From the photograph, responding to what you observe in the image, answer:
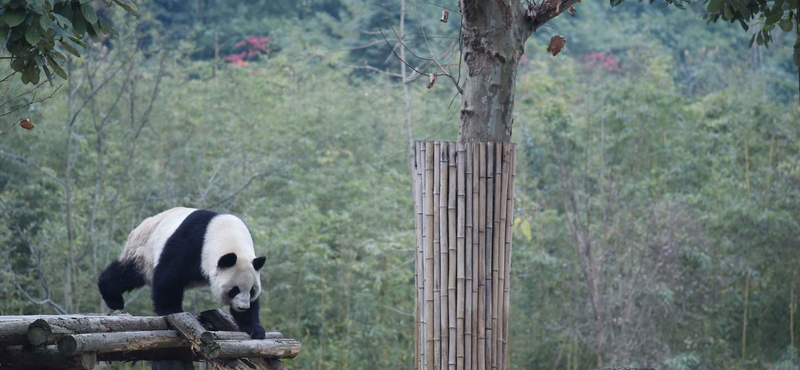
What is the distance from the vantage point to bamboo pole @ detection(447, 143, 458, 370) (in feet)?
13.4

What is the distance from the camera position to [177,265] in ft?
18.0

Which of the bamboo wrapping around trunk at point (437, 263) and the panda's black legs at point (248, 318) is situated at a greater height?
the bamboo wrapping around trunk at point (437, 263)

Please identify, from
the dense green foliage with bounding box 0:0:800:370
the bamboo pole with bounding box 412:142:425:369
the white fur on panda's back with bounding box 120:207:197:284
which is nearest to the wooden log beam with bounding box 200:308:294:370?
the white fur on panda's back with bounding box 120:207:197:284

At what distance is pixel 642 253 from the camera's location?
10.5 m

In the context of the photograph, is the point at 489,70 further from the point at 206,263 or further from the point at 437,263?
the point at 206,263

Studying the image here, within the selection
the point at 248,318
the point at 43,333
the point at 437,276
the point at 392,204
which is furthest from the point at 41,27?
the point at 392,204

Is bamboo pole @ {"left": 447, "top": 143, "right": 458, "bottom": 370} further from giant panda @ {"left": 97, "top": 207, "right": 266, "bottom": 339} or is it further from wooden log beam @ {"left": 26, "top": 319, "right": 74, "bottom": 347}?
wooden log beam @ {"left": 26, "top": 319, "right": 74, "bottom": 347}

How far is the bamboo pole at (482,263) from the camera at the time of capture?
4.10m

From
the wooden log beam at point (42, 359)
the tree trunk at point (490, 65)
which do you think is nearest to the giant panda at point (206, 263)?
the wooden log beam at point (42, 359)

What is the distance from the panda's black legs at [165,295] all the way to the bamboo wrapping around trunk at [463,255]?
1982 millimetres

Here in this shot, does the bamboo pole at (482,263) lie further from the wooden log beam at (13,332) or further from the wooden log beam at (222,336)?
the wooden log beam at (13,332)

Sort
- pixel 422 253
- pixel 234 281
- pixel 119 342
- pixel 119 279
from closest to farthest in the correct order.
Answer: pixel 422 253
pixel 119 342
pixel 234 281
pixel 119 279

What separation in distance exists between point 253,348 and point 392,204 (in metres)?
6.23

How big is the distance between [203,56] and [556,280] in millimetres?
8519
